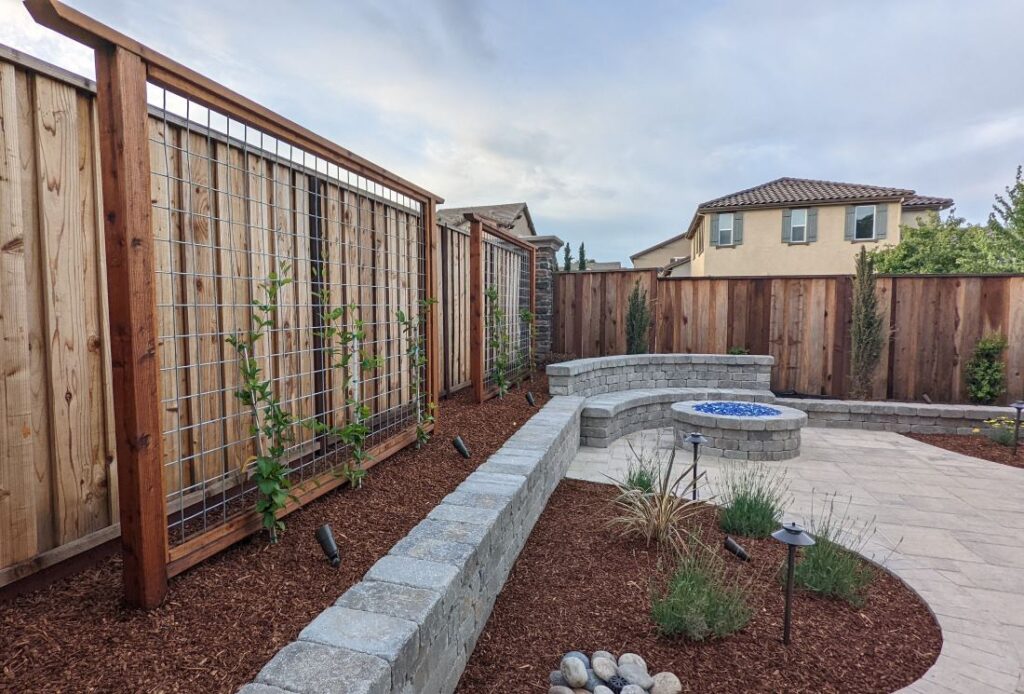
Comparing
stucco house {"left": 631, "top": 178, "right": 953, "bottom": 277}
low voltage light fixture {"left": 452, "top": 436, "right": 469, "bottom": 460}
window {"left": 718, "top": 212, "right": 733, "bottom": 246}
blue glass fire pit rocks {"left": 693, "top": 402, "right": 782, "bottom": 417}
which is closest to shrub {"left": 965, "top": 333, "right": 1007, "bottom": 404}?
blue glass fire pit rocks {"left": 693, "top": 402, "right": 782, "bottom": 417}

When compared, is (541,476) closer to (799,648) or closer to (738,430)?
(799,648)

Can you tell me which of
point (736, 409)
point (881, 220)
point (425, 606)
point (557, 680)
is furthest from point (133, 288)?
point (881, 220)

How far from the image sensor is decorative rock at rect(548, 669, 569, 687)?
5.67 ft

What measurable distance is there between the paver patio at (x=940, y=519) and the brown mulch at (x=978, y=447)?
19cm

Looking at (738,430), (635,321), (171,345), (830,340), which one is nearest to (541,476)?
(171,345)

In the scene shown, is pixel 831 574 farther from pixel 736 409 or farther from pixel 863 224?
pixel 863 224

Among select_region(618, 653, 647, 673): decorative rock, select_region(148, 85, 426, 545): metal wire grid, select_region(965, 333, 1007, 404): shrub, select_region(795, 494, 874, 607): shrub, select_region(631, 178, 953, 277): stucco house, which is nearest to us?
select_region(618, 653, 647, 673): decorative rock

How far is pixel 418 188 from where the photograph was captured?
336cm

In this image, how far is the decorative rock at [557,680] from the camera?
1.73 metres

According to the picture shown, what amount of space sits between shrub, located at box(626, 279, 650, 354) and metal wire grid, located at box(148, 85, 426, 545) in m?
4.83

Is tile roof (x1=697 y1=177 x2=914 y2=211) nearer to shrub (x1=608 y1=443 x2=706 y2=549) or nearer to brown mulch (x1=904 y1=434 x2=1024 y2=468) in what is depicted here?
brown mulch (x1=904 y1=434 x2=1024 y2=468)

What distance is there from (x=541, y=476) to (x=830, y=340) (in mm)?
5647

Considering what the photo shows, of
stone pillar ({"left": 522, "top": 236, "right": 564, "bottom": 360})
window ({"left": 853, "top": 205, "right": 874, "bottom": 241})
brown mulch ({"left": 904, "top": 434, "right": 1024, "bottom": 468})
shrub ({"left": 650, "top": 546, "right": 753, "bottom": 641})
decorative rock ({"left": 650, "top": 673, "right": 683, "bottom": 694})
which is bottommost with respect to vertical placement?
brown mulch ({"left": 904, "top": 434, "right": 1024, "bottom": 468})

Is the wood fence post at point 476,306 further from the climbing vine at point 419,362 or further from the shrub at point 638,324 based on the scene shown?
the shrub at point 638,324
